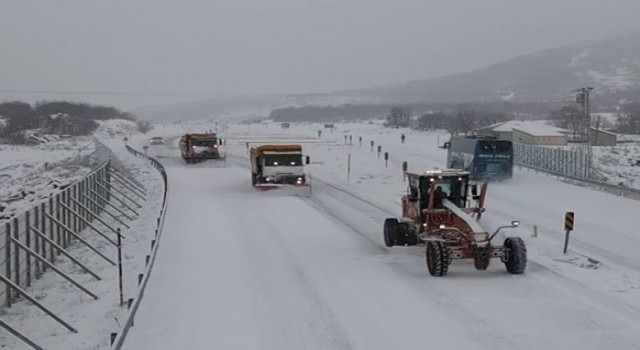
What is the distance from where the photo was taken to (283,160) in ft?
116

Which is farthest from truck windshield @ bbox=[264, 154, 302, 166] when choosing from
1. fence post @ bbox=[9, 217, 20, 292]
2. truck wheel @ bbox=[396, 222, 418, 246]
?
fence post @ bbox=[9, 217, 20, 292]

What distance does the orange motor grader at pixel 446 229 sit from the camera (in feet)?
52.2

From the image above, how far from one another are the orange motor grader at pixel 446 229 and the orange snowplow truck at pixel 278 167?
14905 mm

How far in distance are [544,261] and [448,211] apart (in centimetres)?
286

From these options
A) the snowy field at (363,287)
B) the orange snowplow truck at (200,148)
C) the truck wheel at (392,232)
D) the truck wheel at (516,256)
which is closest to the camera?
the snowy field at (363,287)

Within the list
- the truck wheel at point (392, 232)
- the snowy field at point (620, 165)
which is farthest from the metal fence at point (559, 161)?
the truck wheel at point (392, 232)

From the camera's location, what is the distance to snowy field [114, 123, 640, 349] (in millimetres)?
11695

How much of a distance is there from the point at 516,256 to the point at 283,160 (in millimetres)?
20818

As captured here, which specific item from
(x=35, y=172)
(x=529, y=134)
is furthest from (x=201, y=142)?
(x=529, y=134)

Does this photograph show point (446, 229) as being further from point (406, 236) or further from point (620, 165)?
point (620, 165)

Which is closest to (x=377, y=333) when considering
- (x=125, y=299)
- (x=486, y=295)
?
(x=486, y=295)

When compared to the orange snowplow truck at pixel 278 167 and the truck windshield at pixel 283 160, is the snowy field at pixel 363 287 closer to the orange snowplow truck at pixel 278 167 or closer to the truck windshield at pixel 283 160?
the orange snowplow truck at pixel 278 167

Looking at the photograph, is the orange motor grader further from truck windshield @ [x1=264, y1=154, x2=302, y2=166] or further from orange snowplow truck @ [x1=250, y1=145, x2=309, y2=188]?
truck windshield @ [x1=264, y1=154, x2=302, y2=166]

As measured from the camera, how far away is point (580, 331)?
1199 cm
